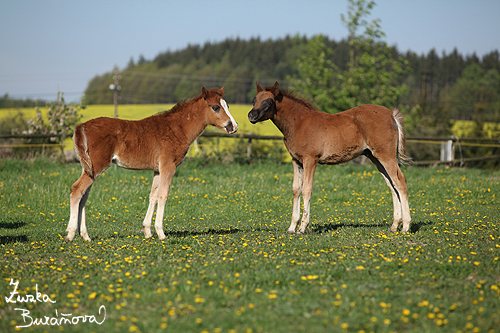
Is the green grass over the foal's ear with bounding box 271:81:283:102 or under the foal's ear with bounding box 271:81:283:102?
under

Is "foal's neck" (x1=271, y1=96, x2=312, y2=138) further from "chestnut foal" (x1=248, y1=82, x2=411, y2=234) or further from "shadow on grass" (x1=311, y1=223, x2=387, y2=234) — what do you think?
"shadow on grass" (x1=311, y1=223, x2=387, y2=234)

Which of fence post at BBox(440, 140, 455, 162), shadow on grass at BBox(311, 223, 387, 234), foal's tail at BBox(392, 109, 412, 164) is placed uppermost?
foal's tail at BBox(392, 109, 412, 164)

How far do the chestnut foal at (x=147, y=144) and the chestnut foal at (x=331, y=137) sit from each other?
3.24 ft

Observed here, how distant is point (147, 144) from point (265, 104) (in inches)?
95.9

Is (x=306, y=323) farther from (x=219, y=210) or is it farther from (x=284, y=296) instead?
(x=219, y=210)

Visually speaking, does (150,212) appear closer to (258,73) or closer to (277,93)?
(277,93)

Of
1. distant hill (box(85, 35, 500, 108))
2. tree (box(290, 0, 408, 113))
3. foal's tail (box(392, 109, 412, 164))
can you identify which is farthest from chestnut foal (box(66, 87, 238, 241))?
distant hill (box(85, 35, 500, 108))

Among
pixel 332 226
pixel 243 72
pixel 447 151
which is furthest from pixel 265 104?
pixel 243 72

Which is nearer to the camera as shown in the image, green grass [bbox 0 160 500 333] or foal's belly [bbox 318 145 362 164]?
green grass [bbox 0 160 500 333]

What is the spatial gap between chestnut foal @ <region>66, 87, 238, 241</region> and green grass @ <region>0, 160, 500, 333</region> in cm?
74

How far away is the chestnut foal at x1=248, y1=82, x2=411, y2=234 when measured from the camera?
27.6ft

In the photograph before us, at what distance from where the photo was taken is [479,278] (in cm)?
552

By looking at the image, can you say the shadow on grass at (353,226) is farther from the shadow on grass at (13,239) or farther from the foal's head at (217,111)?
the shadow on grass at (13,239)

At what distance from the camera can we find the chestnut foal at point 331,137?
8406mm
